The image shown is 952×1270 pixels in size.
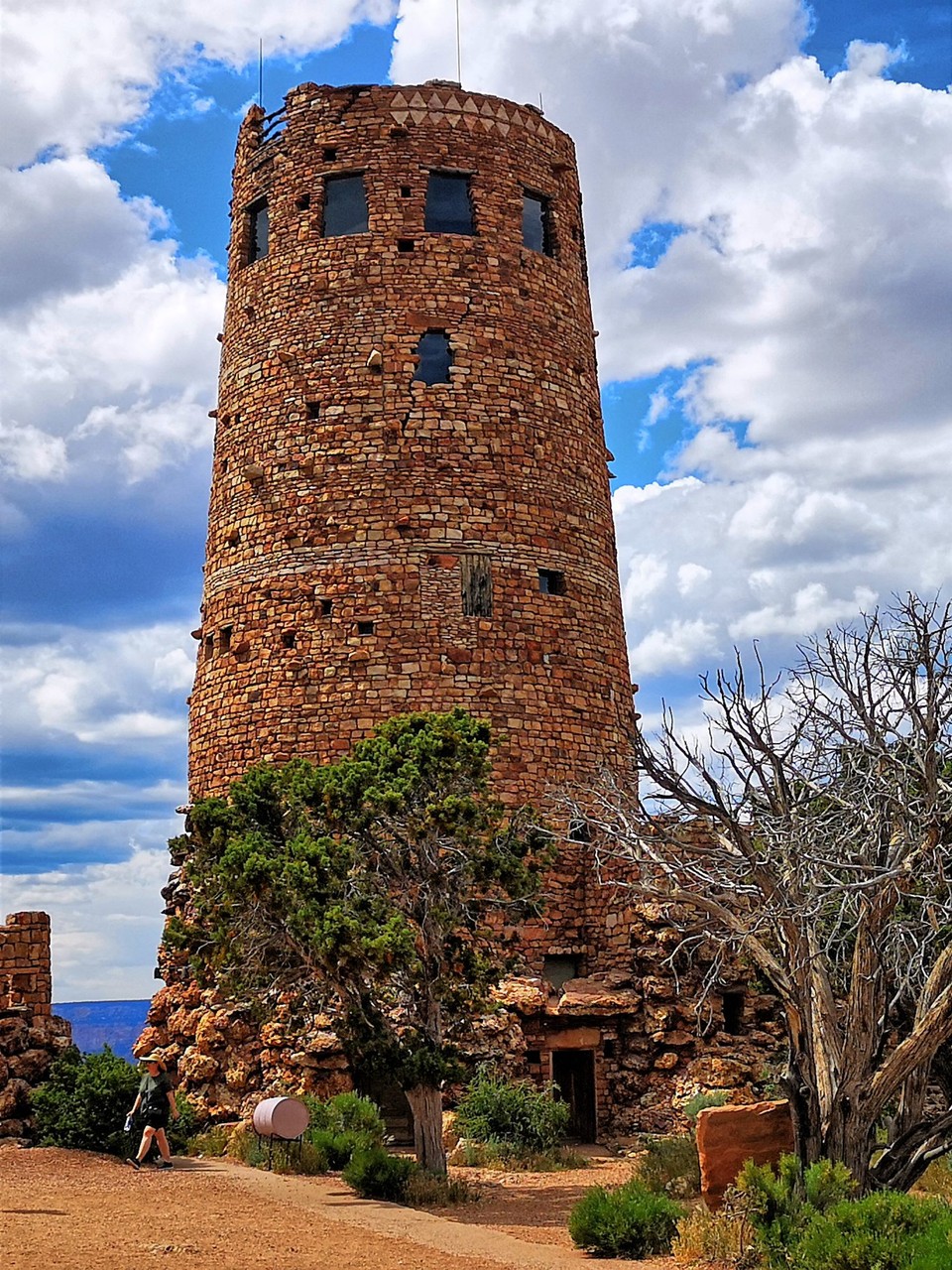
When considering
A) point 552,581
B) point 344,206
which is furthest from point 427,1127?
point 344,206

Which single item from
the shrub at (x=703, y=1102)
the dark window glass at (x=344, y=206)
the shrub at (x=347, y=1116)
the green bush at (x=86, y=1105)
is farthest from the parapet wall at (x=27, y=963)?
the dark window glass at (x=344, y=206)

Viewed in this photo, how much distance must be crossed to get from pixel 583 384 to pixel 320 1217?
15653mm

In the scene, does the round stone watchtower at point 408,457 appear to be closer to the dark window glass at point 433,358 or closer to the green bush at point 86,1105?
the dark window glass at point 433,358

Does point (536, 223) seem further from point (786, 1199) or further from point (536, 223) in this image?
point (786, 1199)

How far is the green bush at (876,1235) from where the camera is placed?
10.6 m

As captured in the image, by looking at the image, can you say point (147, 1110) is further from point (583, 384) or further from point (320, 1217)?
point (583, 384)

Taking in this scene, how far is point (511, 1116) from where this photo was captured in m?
18.6

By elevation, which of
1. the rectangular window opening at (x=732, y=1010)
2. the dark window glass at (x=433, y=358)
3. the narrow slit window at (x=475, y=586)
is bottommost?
the rectangular window opening at (x=732, y=1010)

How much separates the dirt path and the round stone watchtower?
7483mm

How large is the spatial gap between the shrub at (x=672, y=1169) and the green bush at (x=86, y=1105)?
250 inches

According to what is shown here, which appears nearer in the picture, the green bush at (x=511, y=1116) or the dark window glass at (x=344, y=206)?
the green bush at (x=511, y=1116)

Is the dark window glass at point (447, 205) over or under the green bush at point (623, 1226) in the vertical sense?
over

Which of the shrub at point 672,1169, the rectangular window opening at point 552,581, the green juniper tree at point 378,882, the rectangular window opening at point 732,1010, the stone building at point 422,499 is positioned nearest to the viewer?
the shrub at point 672,1169

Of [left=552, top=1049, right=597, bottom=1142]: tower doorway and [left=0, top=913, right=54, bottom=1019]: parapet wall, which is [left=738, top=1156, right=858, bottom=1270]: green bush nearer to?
[left=552, top=1049, right=597, bottom=1142]: tower doorway
